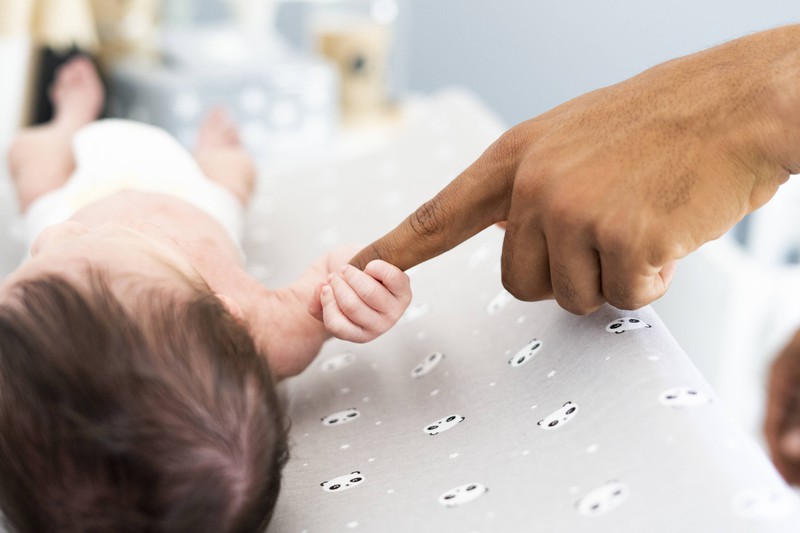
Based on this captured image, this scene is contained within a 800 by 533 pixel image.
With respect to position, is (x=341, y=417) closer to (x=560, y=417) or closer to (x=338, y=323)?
(x=338, y=323)

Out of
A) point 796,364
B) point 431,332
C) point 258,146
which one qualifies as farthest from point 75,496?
point 258,146

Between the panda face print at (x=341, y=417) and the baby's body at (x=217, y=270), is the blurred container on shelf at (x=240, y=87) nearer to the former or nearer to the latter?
the baby's body at (x=217, y=270)

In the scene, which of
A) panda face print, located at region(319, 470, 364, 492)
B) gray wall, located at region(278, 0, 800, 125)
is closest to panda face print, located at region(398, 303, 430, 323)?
panda face print, located at region(319, 470, 364, 492)

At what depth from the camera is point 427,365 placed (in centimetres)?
71

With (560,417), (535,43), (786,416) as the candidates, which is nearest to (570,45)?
(535,43)

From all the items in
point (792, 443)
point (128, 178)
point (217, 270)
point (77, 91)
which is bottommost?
point (792, 443)

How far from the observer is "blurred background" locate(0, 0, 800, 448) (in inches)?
48.4

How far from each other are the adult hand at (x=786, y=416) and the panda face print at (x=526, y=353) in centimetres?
30

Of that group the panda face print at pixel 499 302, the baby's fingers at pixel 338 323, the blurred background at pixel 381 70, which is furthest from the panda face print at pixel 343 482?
the blurred background at pixel 381 70

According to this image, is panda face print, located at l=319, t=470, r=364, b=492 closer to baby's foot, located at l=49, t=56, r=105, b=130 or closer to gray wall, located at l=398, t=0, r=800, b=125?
baby's foot, located at l=49, t=56, r=105, b=130

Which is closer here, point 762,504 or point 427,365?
point 762,504

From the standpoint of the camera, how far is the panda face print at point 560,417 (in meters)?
0.55

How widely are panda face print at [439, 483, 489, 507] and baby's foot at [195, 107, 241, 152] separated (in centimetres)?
92

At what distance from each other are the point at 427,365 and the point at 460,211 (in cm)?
16
